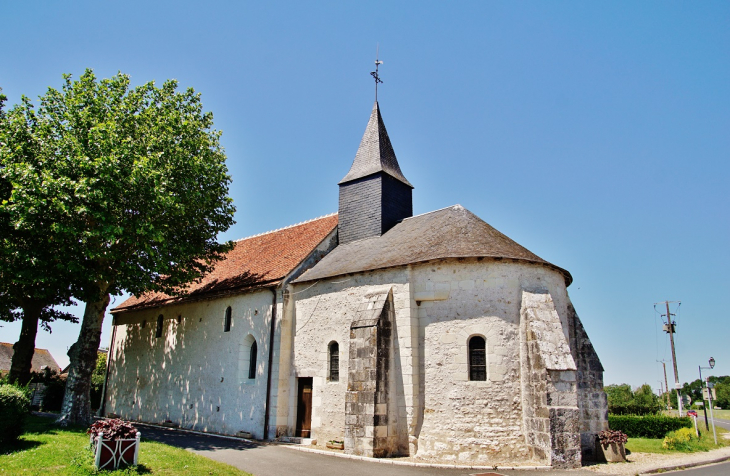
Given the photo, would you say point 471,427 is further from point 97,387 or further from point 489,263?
point 97,387

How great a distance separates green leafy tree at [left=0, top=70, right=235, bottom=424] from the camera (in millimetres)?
14125

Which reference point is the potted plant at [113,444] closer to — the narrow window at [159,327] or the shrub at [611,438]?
the shrub at [611,438]

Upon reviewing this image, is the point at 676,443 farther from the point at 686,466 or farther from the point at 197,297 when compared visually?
the point at 197,297

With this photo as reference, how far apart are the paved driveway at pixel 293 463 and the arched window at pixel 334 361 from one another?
2.57 meters

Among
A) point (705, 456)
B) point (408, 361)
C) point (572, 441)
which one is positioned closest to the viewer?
point (572, 441)

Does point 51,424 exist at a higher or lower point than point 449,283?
lower

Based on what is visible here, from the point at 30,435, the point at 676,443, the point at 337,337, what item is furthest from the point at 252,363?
the point at 676,443

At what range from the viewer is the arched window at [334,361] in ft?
52.3

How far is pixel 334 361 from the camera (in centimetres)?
1614

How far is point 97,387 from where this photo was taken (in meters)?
28.9

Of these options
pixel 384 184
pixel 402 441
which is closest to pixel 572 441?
pixel 402 441

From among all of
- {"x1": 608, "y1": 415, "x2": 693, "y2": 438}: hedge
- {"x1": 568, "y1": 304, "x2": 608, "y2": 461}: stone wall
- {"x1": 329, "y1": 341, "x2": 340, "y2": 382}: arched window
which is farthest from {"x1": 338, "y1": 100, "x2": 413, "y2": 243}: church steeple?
{"x1": 608, "y1": 415, "x2": 693, "y2": 438}: hedge

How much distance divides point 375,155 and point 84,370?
13265 millimetres

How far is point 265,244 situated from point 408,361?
11565mm
